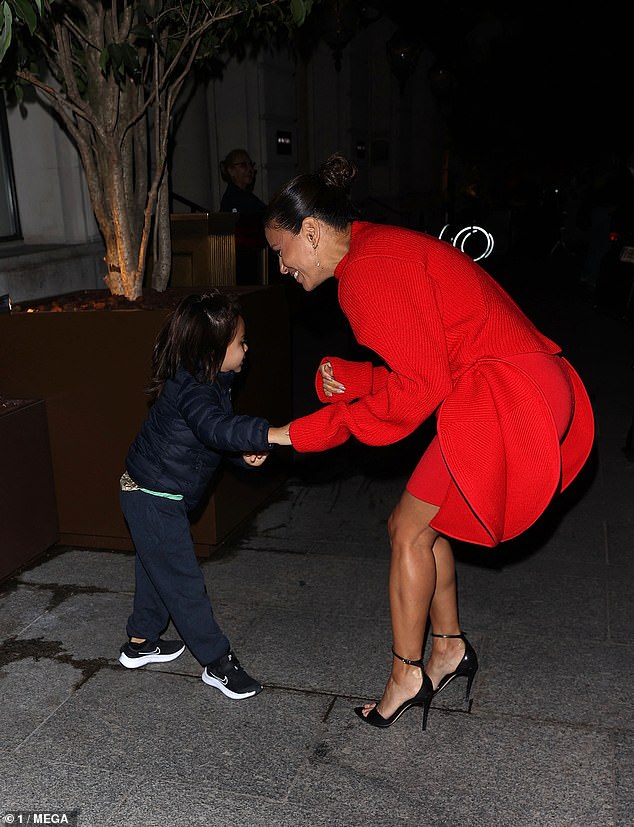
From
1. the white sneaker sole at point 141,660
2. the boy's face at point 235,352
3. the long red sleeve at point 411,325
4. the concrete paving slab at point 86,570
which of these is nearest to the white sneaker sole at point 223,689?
the white sneaker sole at point 141,660

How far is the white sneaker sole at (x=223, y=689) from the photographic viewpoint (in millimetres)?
3309

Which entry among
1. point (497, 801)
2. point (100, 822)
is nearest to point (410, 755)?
point (497, 801)

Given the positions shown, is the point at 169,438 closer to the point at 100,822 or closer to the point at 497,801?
the point at 100,822

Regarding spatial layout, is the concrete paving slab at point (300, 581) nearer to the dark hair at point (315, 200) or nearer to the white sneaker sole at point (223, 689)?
the white sneaker sole at point (223, 689)

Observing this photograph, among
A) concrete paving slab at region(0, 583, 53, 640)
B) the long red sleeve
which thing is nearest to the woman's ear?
the long red sleeve

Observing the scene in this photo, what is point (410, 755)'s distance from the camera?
2.98 metres

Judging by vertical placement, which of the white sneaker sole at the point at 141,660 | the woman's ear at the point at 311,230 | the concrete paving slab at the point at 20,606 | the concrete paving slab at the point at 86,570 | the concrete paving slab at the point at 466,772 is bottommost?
the concrete paving slab at the point at 86,570

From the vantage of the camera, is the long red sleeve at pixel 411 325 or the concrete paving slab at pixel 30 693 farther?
the concrete paving slab at pixel 30 693

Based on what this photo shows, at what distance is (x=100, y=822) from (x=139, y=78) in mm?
4116

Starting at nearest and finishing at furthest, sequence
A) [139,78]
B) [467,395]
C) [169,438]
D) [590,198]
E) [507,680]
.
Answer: [467,395] → [169,438] → [507,680] → [139,78] → [590,198]

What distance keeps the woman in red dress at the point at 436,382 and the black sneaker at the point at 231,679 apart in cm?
76

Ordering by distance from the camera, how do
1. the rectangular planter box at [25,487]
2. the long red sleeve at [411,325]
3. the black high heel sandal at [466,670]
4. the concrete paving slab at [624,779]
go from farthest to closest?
the rectangular planter box at [25,487]
the black high heel sandal at [466,670]
the concrete paving slab at [624,779]
the long red sleeve at [411,325]

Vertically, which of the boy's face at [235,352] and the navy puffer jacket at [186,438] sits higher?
the boy's face at [235,352]

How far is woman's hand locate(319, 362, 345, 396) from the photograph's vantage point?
3.06 metres
